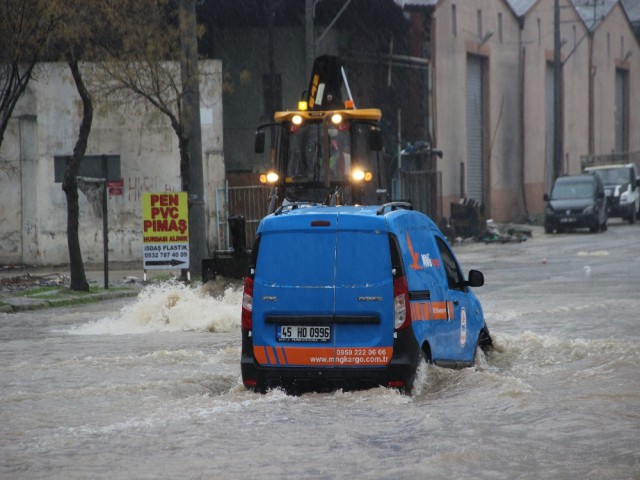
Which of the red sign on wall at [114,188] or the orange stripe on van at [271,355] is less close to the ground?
the red sign on wall at [114,188]

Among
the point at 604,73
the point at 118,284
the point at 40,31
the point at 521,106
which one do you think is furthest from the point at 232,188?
the point at 604,73

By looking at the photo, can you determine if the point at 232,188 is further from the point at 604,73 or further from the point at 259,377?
the point at 604,73

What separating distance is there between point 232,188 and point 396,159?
33.0 ft

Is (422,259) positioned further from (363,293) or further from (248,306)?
(248,306)

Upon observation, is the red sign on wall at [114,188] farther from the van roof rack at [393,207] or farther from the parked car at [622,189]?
the parked car at [622,189]

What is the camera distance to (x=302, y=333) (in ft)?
34.0

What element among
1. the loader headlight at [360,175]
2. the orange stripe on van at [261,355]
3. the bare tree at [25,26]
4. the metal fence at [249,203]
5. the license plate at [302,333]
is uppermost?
the bare tree at [25,26]

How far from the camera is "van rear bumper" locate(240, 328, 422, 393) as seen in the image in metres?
10.1

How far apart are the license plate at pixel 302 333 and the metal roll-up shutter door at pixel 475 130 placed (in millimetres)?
44771

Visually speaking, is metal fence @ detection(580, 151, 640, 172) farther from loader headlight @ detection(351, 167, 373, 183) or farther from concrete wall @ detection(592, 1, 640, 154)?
loader headlight @ detection(351, 167, 373, 183)

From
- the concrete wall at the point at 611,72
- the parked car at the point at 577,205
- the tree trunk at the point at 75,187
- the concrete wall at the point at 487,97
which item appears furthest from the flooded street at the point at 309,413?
the concrete wall at the point at 611,72

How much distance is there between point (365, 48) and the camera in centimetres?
4650

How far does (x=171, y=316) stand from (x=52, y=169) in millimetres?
17991

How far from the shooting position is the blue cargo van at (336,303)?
10.2m
